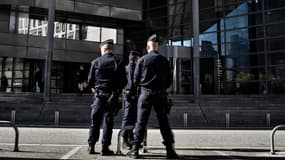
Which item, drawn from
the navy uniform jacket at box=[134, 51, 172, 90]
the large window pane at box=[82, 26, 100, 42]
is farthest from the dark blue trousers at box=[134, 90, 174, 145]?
the large window pane at box=[82, 26, 100, 42]

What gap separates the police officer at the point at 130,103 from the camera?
230 inches

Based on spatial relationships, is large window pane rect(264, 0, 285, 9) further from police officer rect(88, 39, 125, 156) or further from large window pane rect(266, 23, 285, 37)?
police officer rect(88, 39, 125, 156)

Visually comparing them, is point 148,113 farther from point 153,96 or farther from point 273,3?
point 273,3

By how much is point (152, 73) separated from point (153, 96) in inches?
15.8

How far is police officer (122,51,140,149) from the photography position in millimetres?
5832

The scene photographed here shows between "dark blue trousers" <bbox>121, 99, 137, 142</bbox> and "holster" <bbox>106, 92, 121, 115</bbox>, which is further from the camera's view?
"dark blue trousers" <bbox>121, 99, 137, 142</bbox>

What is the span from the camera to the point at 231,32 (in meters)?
25.8

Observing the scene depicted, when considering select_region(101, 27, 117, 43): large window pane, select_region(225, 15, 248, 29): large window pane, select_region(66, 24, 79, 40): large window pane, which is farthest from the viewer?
select_region(101, 27, 117, 43): large window pane

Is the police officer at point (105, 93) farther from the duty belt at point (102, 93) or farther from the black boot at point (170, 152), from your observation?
the black boot at point (170, 152)

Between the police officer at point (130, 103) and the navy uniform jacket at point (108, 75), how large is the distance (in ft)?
0.60

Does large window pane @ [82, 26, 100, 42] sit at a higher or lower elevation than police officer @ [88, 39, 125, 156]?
higher

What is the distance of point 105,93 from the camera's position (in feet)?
18.6

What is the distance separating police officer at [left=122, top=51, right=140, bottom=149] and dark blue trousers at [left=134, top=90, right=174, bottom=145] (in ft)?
1.74

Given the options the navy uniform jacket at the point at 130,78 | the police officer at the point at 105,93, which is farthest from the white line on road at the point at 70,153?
the navy uniform jacket at the point at 130,78
